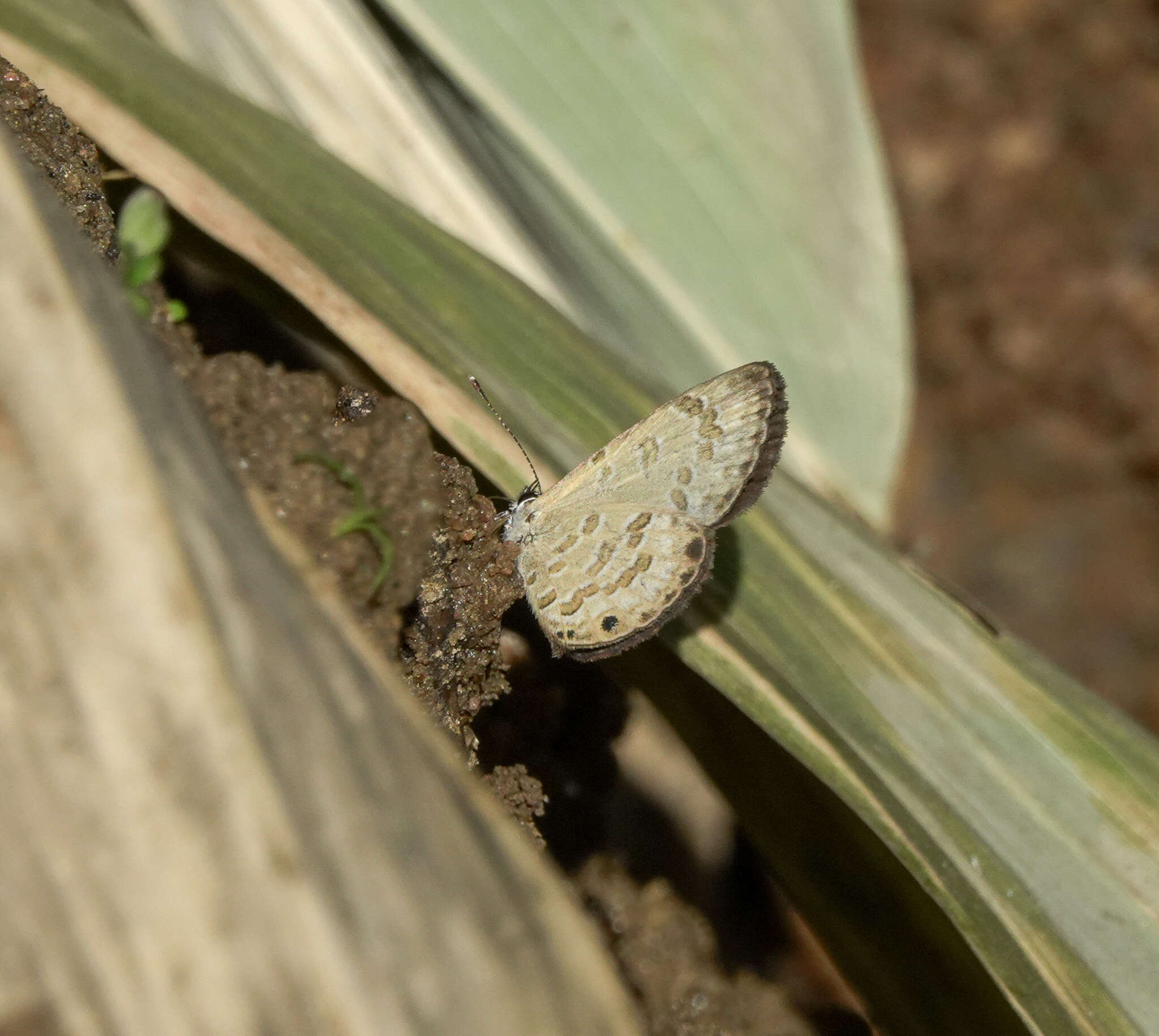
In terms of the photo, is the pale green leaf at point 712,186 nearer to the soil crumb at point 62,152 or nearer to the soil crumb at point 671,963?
the soil crumb at point 62,152

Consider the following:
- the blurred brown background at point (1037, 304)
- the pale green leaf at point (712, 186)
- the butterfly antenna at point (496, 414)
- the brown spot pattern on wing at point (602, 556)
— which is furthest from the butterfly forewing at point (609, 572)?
the blurred brown background at point (1037, 304)

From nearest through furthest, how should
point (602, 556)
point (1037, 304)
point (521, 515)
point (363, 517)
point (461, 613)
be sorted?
point (363, 517) → point (461, 613) → point (521, 515) → point (602, 556) → point (1037, 304)

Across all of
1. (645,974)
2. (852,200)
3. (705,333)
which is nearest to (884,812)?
(645,974)

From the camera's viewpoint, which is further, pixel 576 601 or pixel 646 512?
pixel 646 512

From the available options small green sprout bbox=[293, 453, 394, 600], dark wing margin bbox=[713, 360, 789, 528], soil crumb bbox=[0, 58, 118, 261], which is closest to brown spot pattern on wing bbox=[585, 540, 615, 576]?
dark wing margin bbox=[713, 360, 789, 528]

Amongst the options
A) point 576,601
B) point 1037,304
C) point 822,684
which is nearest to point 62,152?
point 576,601

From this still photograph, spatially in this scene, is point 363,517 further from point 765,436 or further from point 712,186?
point 712,186

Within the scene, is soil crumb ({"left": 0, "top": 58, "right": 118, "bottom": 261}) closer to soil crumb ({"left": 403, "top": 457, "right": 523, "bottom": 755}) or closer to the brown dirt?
the brown dirt

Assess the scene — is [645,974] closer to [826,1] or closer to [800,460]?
[800,460]
